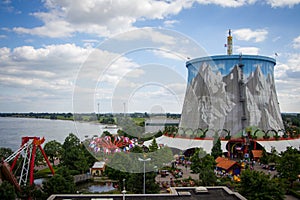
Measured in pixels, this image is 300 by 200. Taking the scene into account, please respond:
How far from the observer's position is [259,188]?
1241 centimetres

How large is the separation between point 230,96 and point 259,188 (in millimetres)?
20330

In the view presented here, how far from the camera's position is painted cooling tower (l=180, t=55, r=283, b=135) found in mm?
30734

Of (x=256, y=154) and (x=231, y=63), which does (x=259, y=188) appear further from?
(x=231, y=63)

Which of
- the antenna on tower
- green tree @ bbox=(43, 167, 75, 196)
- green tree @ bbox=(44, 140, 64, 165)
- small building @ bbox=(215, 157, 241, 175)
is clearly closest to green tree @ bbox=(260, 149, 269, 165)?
small building @ bbox=(215, 157, 241, 175)

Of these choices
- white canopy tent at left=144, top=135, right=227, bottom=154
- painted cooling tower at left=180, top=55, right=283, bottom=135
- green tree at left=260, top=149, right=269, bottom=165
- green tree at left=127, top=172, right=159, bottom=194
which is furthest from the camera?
painted cooling tower at left=180, top=55, right=283, bottom=135

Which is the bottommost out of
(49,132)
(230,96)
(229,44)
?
(49,132)

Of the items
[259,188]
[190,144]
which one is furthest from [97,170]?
[259,188]

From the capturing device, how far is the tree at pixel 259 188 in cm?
1218

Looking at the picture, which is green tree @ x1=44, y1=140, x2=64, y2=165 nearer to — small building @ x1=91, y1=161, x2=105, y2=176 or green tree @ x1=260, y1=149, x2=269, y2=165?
small building @ x1=91, y1=161, x2=105, y2=176

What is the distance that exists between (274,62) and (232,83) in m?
6.58

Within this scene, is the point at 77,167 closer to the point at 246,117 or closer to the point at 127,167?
the point at 127,167

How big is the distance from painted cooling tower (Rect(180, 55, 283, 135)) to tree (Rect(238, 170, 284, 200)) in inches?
705

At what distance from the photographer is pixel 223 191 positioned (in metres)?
11.2

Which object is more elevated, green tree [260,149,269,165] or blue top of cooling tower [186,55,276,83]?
blue top of cooling tower [186,55,276,83]
